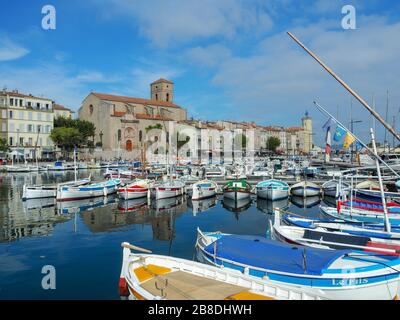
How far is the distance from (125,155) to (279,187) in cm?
7460

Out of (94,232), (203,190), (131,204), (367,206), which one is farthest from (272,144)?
(94,232)

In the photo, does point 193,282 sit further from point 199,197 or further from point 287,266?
point 199,197

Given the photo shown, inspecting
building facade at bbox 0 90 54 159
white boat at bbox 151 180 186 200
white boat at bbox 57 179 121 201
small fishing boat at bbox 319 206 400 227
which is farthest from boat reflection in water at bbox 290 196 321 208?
building facade at bbox 0 90 54 159

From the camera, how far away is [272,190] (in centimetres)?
3494

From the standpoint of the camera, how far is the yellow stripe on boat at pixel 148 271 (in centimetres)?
1030

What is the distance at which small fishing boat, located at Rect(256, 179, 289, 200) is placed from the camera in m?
35.1

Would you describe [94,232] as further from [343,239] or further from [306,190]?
[306,190]

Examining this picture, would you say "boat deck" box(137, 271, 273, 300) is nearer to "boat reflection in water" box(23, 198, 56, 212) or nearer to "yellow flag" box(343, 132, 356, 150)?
"yellow flag" box(343, 132, 356, 150)

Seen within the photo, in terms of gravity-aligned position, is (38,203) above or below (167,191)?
below

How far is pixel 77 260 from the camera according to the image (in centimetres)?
1686

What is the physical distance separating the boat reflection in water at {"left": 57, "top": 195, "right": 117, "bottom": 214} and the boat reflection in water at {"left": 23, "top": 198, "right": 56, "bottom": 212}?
975 millimetres

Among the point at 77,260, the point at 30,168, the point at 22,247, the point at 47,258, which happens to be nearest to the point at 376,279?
the point at 77,260

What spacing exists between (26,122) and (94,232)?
75.6 m
